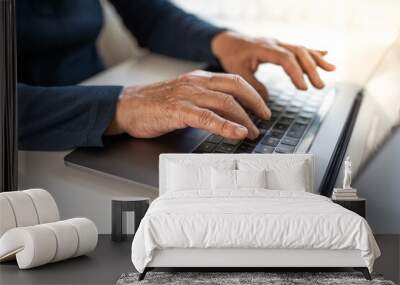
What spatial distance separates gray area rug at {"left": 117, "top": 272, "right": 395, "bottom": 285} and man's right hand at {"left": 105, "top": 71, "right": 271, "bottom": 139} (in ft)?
4.61

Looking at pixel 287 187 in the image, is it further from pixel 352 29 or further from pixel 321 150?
pixel 352 29

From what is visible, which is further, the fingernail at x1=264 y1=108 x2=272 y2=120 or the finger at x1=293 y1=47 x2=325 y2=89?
the finger at x1=293 y1=47 x2=325 y2=89

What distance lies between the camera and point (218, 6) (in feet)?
19.8

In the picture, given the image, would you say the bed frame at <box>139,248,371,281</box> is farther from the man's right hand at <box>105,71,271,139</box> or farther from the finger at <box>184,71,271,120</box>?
the finger at <box>184,71,271,120</box>

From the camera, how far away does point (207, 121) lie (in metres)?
5.52

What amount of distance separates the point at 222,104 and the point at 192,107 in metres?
0.23

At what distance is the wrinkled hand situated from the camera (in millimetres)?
5871

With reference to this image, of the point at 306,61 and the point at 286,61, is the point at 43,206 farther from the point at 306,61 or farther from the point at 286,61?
the point at 306,61

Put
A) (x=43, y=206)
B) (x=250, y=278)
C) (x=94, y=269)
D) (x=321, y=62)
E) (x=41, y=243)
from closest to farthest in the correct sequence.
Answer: (x=250, y=278)
(x=41, y=243)
(x=94, y=269)
(x=43, y=206)
(x=321, y=62)

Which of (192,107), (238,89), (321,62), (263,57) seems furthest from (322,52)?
(192,107)

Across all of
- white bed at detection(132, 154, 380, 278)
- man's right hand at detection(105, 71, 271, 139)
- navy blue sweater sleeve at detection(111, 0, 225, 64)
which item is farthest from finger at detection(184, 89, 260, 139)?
white bed at detection(132, 154, 380, 278)

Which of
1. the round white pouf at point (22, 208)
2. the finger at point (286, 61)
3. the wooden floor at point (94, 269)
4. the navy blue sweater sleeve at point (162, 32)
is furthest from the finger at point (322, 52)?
the round white pouf at point (22, 208)

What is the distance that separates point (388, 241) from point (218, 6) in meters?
2.28

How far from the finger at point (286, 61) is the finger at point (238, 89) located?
0.31 metres
